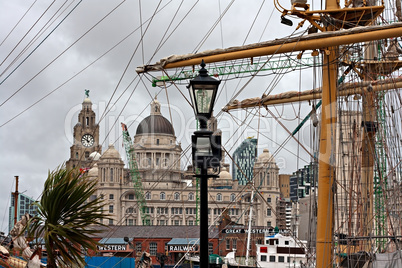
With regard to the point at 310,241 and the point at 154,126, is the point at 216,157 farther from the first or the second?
the point at 154,126

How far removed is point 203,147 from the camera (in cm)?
1138

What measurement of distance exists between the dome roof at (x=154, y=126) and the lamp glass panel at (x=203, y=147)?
17021cm

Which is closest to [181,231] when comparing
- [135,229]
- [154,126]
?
[135,229]

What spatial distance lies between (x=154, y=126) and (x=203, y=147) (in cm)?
→ 17325

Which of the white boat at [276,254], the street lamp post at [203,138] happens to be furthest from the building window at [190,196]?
the street lamp post at [203,138]

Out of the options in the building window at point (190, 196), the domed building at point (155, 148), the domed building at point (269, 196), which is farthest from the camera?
the domed building at point (155, 148)

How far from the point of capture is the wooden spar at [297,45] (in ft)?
73.6

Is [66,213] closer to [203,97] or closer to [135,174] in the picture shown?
[203,97]

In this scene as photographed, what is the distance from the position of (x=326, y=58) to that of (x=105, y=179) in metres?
150

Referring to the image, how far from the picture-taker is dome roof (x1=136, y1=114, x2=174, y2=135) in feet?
599

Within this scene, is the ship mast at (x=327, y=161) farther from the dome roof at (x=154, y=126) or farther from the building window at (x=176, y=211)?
the dome roof at (x=154, y=126)

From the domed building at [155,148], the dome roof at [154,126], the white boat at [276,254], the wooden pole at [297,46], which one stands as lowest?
the white boat at [276,254]

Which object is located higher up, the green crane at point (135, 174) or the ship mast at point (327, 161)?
the green crane at point (135, 174)

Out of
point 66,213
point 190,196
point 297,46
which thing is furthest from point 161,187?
point 66,213
